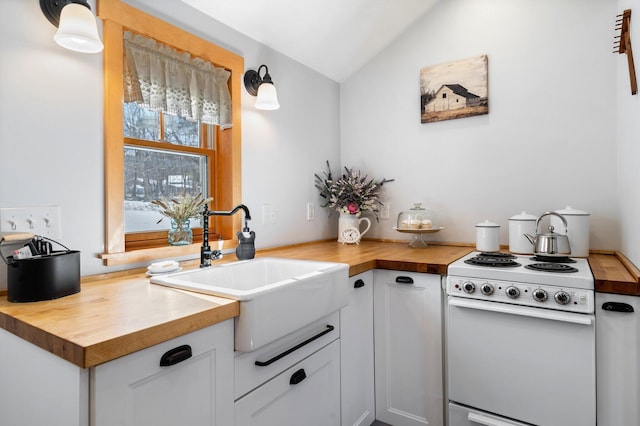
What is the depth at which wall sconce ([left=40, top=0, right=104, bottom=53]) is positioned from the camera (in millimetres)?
1228

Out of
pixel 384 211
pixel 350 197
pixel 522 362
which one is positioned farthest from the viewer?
pixel 384 211

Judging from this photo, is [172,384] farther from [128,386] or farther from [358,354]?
[358,354]

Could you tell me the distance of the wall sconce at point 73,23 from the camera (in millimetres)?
1228

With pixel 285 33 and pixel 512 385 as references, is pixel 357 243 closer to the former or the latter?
pixel 512 385

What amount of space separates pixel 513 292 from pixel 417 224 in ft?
2.91

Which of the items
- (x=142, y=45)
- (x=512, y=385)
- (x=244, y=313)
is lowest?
(x=512, y=385)

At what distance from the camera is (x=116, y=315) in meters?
0.96

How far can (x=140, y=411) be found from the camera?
0.84 metres

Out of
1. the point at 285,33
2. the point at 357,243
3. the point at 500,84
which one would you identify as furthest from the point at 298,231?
the point at 500,84

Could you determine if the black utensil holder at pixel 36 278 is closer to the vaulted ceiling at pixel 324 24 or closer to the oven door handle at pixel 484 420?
the vaulted ceiling at pixel 324 24

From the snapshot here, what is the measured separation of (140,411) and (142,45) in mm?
1473

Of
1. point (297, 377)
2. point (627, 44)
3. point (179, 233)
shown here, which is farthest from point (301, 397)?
point (627, 44)

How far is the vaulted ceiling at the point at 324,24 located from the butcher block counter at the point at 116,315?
1433 mm

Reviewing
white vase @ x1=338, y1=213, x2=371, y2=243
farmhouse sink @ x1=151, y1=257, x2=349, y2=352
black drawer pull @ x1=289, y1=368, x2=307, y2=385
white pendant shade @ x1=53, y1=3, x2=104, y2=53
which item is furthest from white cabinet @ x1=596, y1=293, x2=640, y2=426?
white pendant shade @ x1=53, y1=3, x2=104, y2=53
